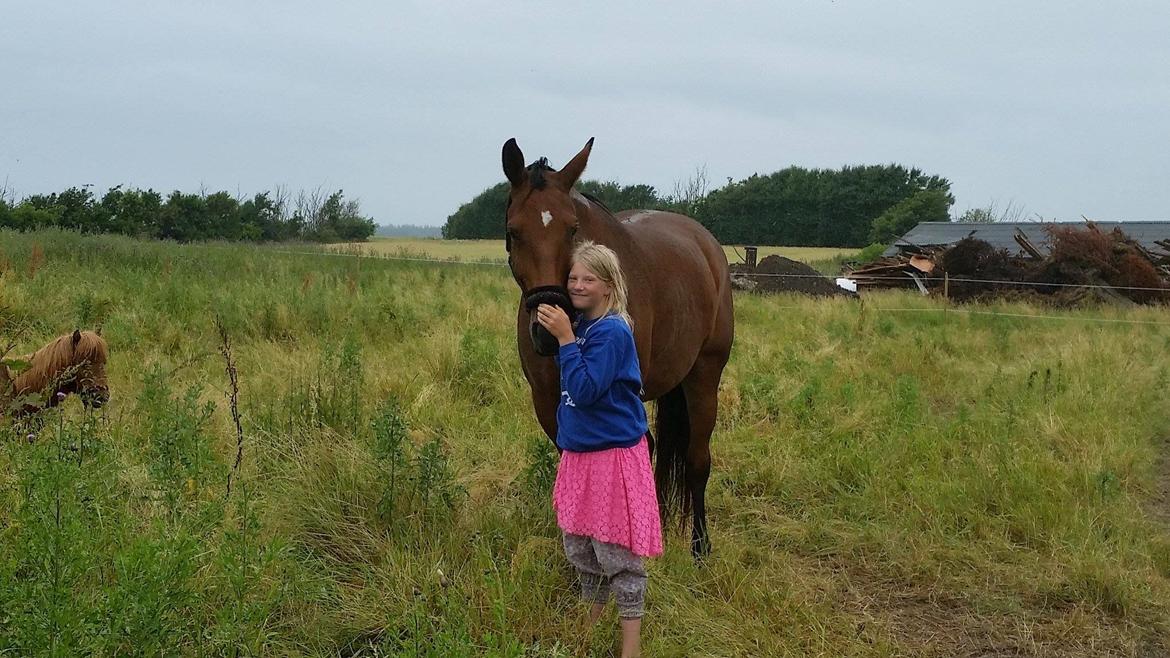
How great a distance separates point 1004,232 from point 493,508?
24.0 metres

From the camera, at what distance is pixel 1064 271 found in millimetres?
14922

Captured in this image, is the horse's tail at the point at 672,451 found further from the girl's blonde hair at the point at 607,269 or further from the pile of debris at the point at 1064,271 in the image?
the pile of debris at the point at 1064,271

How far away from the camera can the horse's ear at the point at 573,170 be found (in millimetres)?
2955

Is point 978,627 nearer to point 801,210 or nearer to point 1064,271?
point 1064,271

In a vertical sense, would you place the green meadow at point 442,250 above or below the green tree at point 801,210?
below

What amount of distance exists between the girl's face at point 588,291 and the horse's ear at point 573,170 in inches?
21.6

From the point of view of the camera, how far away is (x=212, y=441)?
425 centimetres

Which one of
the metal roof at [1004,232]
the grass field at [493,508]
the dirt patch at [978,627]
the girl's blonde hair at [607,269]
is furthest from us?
the metal roof at [1004,232]

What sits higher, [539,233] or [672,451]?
[539,233]

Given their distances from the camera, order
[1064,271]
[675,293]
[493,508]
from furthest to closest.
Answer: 1. [1064,271]
2. [675,293]
3. [493,508]

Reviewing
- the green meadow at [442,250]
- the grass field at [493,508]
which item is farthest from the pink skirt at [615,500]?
the green meadow at [442,250]

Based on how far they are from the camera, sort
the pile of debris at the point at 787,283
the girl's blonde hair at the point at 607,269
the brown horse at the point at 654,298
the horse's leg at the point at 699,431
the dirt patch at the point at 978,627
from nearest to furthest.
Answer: the girl's blonde hair at the point at 607,269 → the brown horse at the point at 654,298 → the dirt patch at the point at 978,627 → the horse's leg at the point at 699,431 → the pile of debris at the point at 787,283

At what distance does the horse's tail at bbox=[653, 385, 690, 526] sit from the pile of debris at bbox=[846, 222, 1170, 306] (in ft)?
39.2

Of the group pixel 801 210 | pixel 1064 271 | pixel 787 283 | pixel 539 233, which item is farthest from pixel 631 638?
pixel 801 210
